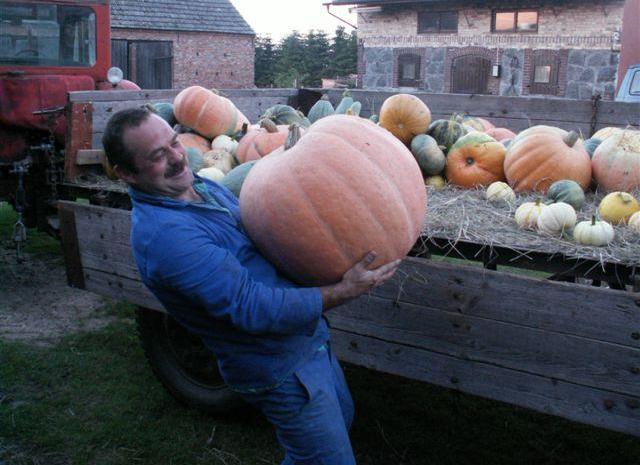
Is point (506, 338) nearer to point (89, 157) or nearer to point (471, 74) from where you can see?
point (89, 157)

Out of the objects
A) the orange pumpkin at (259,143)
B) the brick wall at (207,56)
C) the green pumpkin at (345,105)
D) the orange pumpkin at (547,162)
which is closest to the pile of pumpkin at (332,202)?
the orange pumpkin at (547,162)

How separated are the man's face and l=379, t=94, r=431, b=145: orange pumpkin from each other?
2195 millimetres

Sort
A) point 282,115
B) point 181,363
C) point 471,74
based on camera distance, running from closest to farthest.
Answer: point 181,363 → point 282,115 → point 471,74

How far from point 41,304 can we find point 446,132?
3.72 metres

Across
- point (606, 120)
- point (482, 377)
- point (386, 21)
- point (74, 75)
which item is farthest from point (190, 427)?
point (386, 21)

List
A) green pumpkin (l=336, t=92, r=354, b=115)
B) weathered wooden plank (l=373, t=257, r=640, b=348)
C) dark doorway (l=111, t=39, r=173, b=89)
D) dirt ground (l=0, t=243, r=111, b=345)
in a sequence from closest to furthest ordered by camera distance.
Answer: weathered wooden plank (l=373, t=257, r=640, b=348) < green pumpkin (l=336, t=92, r=354, b=115) < dirt ground (l=0, t=243, r=111, b=345) < dark doorway (l=111, t=39, r=173, b=89)

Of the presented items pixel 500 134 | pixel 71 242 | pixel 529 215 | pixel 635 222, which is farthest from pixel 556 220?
pixel 71 242

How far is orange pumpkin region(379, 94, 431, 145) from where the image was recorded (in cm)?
404

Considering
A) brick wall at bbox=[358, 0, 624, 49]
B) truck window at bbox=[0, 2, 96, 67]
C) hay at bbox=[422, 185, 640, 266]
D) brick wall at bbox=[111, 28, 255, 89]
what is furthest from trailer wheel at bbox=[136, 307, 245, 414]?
brick wall at bbox=[111, 28, 255, 89]

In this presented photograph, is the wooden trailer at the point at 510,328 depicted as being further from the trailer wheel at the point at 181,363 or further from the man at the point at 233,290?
the trailer wheel at the point at 181,363

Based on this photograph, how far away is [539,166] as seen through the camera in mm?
3424

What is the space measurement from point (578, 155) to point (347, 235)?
1.87 m

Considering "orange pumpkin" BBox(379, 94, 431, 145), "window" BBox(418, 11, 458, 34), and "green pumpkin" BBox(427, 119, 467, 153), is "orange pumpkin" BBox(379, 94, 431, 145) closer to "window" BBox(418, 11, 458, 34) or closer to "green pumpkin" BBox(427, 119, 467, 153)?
"green pumpkin" BBox(427, 119, 467, 153)

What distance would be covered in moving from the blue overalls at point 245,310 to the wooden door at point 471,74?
20913 mm
